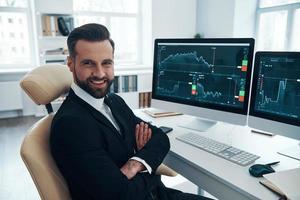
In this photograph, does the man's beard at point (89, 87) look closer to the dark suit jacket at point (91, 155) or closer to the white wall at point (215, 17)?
the dark suit jacket at point (91, 155)

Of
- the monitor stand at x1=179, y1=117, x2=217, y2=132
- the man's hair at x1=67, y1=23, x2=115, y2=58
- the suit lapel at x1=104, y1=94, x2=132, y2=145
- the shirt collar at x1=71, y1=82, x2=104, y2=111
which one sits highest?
the man's hair at x1=67, y1=23, x2=115, y2=58

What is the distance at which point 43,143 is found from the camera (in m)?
1.09

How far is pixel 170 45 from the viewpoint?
175 cm

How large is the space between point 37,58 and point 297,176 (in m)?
4.83

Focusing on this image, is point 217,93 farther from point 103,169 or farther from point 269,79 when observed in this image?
point 103,169

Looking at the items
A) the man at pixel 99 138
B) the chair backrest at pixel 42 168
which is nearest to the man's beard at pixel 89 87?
the man at pixel 99 138

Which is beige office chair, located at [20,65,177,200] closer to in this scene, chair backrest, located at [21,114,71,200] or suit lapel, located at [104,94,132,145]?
chair backrest, located at [21,114,71,200]

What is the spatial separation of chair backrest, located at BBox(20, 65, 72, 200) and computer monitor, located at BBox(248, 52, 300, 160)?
3.19 ft

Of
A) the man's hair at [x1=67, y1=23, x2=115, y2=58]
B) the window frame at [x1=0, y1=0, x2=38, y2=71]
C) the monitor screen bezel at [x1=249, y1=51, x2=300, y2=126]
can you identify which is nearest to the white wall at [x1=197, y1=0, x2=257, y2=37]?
the window frame at [x1=0, y1=0, x2=38, y2=71]

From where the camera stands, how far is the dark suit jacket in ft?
3.25

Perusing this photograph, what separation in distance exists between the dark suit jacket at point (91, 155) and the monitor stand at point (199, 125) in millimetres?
513

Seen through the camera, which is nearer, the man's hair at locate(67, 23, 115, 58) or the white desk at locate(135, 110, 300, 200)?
the white desk at locate(135, 110, 300, 200)

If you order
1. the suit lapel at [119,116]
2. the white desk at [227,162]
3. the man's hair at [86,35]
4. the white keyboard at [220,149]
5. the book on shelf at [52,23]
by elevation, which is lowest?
the white desk at [227,162]

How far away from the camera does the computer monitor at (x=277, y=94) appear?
1270 mm
